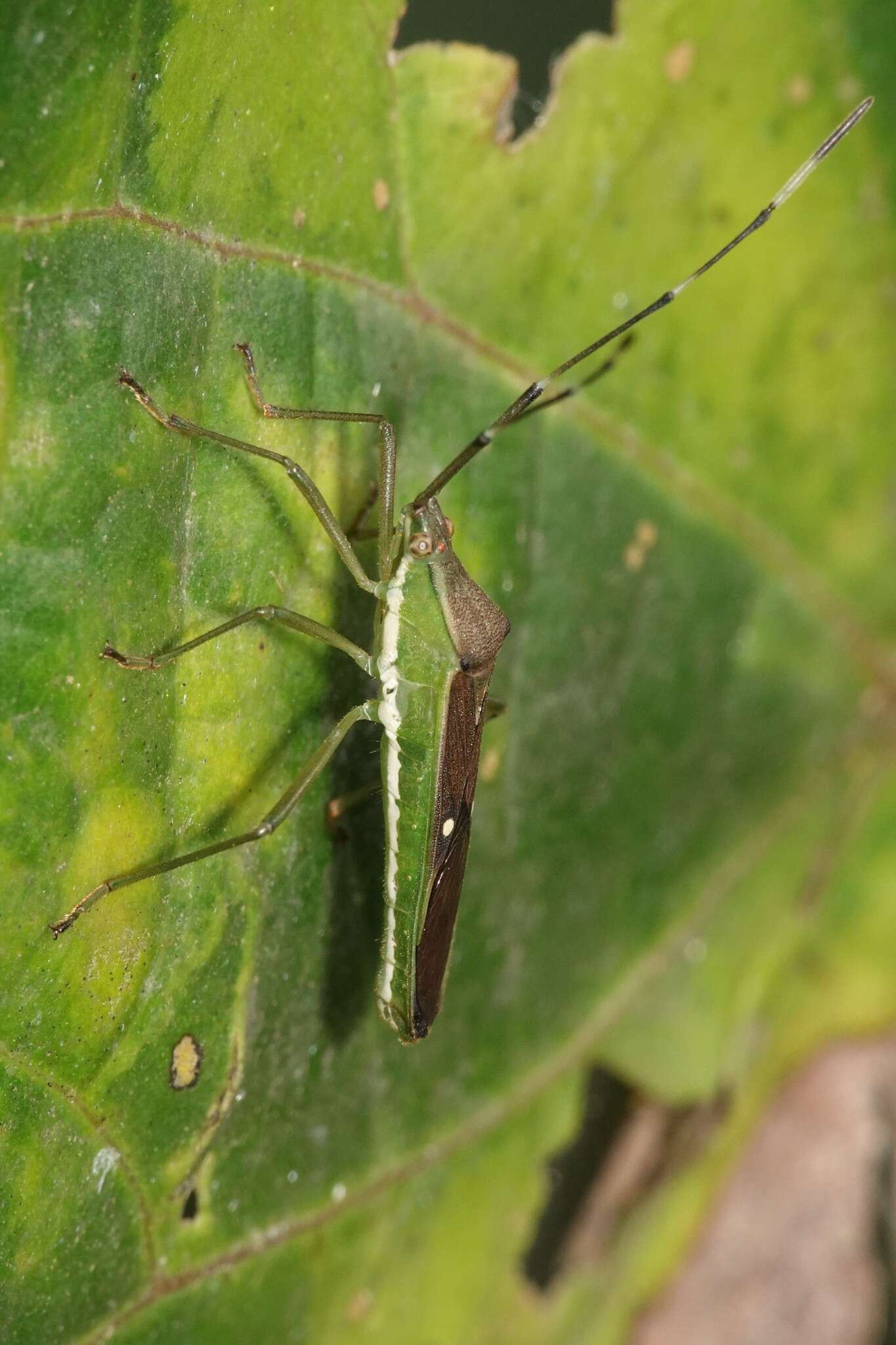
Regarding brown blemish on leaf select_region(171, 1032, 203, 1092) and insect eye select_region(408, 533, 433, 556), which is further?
insect eye select_region(408, 533, 433, 556)

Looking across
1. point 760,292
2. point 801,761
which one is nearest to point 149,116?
point 760,292

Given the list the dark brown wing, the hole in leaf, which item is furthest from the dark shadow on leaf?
the hole in leaf

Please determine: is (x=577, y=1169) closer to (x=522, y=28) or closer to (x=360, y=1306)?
(x=360, y=1306)

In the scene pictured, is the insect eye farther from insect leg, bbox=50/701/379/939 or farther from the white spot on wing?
insect leg, bbox=50/701/379/939

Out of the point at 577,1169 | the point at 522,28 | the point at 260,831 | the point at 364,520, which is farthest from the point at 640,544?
the point at 577,1169

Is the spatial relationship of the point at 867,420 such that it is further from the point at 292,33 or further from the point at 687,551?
the point at 292,33

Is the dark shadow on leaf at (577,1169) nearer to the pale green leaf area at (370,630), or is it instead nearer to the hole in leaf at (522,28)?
the pale green leaf area at (370,630)

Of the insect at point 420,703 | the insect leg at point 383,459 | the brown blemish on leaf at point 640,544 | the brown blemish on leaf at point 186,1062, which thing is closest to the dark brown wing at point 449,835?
the insect at point 420,703
